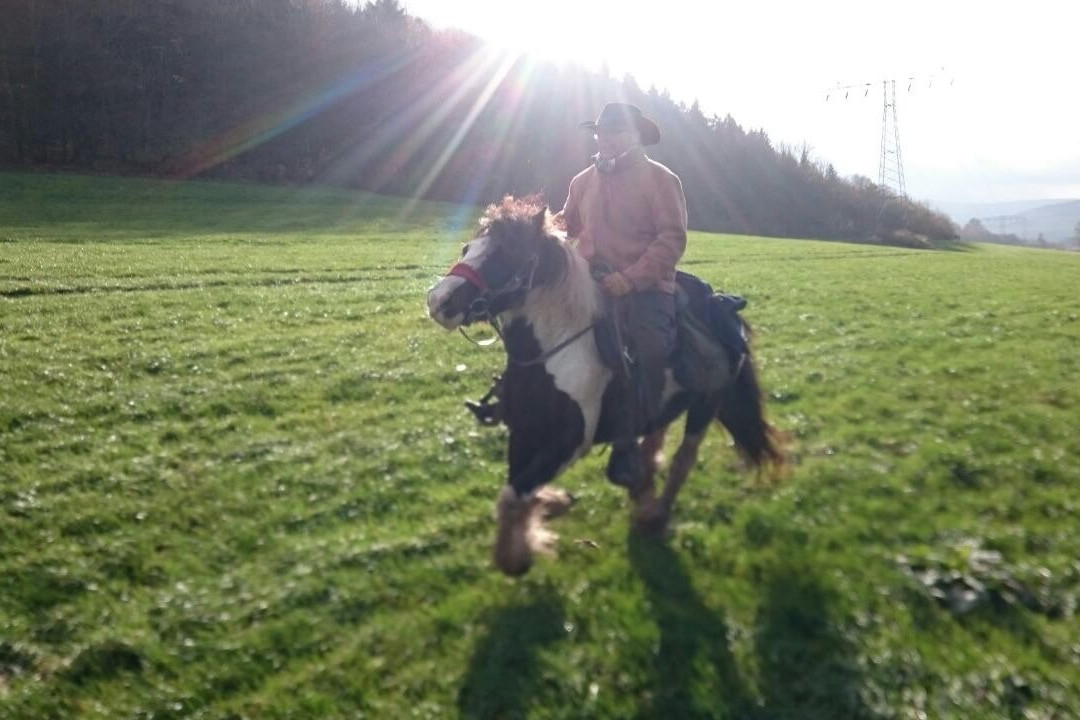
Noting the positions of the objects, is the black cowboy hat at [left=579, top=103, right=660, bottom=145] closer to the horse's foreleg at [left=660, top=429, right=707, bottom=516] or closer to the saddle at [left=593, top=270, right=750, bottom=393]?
the saddle at [left=593, top=270, right=750, bottom=393]

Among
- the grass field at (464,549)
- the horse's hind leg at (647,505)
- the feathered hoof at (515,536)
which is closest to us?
the grass field at (464,549)

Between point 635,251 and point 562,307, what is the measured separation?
90 centimetres

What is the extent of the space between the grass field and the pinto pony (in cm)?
72

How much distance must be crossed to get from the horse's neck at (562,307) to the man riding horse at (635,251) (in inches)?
9.6

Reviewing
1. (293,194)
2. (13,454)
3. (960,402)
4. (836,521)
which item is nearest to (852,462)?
(836,521)

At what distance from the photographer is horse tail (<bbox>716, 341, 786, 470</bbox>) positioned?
6871 millimetres

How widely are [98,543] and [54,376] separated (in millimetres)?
5042

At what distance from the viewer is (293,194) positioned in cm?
4303

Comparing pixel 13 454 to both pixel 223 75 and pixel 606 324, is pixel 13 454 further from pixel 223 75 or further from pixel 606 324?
pixel 223 75

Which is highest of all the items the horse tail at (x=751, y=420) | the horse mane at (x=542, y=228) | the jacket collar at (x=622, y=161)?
the jacket collar at (x=622, y=161)

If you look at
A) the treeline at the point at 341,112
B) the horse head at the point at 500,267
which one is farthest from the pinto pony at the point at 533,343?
the treeline at the point at 341,112

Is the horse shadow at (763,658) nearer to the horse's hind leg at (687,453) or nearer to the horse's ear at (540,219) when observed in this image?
the horse's hind leg at (687,453)

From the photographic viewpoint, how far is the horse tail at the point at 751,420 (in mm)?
6871

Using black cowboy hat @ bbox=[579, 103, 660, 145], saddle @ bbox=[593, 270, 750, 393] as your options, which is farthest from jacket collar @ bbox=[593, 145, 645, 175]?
saddle @ bbox=[593, 270, 750, 393]
